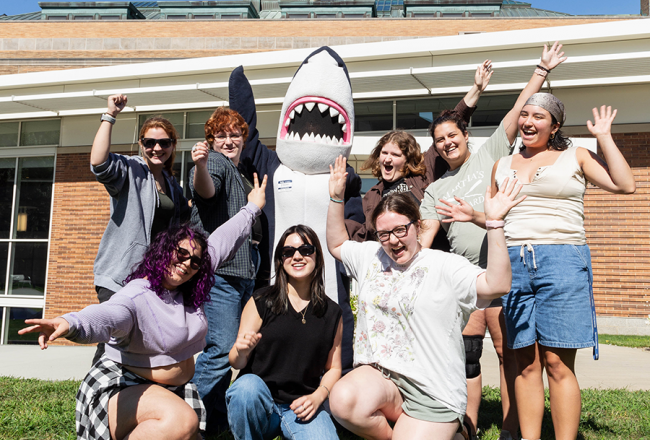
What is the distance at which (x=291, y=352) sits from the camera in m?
2.66

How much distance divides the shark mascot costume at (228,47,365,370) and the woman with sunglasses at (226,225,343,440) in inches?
17.0

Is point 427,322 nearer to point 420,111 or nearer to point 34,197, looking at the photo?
point 420,111

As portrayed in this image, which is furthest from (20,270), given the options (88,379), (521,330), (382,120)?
(521,330)

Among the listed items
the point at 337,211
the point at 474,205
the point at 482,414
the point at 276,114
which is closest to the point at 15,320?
the point at 276,114

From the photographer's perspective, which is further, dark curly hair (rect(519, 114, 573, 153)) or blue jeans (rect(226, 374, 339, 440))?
dark curly hair (rect(519, 114, 573, 153))

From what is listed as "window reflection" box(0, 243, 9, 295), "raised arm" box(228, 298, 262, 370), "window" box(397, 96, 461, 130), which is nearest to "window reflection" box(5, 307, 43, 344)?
"window reflection" box(0, 243, 9, 295)

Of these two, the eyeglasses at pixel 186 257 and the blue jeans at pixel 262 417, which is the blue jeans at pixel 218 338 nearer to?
the blue jeans at pixel 262 417

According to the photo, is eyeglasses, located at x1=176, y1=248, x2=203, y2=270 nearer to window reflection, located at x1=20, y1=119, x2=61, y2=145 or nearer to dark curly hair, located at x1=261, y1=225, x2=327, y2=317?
dark curly hair, located at x1=261, y1=225, x2=327, y2=317

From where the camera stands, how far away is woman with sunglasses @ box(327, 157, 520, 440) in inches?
92.4

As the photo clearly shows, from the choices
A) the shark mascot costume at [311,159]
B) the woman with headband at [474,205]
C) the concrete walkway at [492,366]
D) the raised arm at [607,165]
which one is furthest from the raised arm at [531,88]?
the concrete walkway at [492,366]

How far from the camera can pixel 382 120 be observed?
378 inches

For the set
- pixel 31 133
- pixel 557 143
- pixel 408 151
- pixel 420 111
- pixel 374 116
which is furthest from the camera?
pixel 31 133

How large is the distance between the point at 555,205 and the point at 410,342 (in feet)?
3.16

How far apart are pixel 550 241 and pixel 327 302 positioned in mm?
1119
